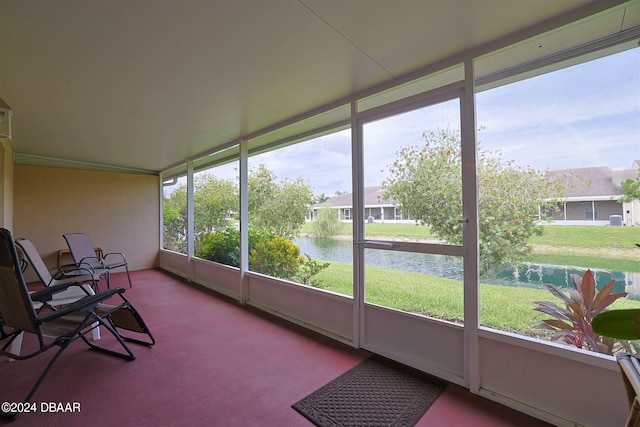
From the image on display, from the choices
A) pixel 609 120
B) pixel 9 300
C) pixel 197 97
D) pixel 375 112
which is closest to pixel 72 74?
pixel 197 97

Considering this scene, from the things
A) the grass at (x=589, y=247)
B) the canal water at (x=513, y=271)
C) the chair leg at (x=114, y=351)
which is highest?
the grass at (x=589, y=247)

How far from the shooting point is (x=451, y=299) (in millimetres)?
2201

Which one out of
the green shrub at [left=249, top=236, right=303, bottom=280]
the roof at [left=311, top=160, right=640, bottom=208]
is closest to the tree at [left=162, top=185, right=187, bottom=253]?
the green shrub at [left=249, top=236, right=303, bottom=280]

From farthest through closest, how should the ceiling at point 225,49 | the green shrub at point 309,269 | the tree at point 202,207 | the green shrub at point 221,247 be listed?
the tree at point 202,207 < the green shrub at point 221,247 < the green shrub at point 309,269 < the ceiling at point 225,49

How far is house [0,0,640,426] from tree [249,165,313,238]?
0.91 metres

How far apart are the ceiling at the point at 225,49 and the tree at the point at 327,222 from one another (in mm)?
1289

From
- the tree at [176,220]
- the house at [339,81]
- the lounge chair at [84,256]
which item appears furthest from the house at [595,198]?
the tree at [176,220]

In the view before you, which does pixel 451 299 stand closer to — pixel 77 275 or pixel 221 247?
pixel 221 247

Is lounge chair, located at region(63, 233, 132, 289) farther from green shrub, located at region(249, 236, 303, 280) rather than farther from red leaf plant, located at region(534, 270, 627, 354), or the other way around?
red leaf plant, located at region(534, 270, 627, 354)

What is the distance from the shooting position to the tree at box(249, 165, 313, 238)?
166 inches

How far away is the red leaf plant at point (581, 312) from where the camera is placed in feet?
5.42

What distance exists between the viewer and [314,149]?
3.95m

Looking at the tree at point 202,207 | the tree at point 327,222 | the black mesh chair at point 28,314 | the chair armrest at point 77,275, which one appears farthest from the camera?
the tree at point 202,207

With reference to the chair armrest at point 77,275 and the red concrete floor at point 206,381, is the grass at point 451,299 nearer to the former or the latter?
the red concrete floor at point 206,381
